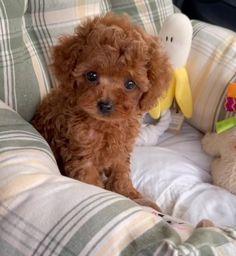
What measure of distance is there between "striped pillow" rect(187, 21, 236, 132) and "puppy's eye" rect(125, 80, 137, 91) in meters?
0.61

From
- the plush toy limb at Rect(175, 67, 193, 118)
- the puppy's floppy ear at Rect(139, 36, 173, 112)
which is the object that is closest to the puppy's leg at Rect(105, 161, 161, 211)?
the puppy's floppy ear at Rect(139, 36, 173, 112)

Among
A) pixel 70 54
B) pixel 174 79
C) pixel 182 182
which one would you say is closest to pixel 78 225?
pixel 70 54

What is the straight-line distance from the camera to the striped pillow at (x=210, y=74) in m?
1.72

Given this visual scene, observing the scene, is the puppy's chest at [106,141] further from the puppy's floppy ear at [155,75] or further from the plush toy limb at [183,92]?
the plush toy limb at [183,92]

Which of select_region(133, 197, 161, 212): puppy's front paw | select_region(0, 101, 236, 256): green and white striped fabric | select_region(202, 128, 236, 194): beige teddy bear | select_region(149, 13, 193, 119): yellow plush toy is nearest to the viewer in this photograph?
select_region(0, 101, 236, 256): green and white striped fabric

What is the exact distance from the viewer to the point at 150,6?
186 centimetres

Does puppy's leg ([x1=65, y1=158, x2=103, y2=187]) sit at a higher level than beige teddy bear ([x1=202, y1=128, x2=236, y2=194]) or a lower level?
higher

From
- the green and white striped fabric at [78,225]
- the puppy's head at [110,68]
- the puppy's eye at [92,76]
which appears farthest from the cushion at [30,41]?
the green and white striped fabric at [78,225]

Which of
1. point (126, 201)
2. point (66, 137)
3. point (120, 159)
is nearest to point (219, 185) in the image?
point (120, 159)

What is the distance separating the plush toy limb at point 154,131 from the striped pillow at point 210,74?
12cm

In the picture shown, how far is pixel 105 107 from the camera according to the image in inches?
45.1

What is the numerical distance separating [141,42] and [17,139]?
39 centimetres

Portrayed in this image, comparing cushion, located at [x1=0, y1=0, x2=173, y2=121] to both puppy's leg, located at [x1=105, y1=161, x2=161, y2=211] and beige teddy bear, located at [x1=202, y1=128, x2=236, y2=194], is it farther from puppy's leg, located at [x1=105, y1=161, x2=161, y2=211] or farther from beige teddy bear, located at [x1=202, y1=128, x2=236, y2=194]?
beige teddy bear, located at [x1=202, y1=128, x2=236, y2=194]

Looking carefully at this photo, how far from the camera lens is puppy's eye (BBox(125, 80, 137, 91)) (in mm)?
1182
